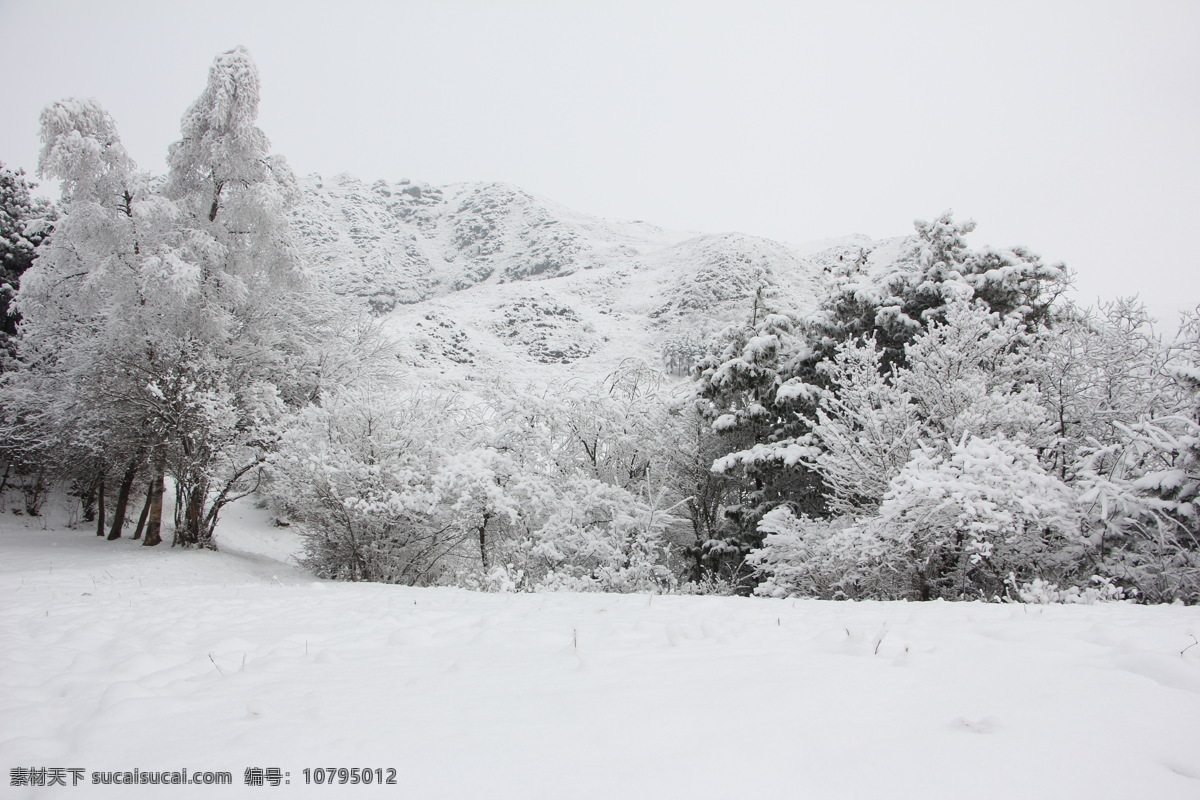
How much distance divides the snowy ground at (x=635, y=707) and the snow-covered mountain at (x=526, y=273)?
14.4m

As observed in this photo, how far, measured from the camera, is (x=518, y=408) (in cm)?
1521

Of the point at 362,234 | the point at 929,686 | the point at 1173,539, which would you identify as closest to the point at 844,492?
the point at 1173,539

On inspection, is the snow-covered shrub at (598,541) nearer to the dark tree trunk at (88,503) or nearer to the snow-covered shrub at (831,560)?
the snow-covered shrub at (831,560)

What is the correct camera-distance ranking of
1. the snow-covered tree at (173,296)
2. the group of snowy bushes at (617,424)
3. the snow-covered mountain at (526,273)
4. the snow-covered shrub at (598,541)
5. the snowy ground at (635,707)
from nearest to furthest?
1. the snowy ground at (635,707)
2. the group of snowy bushes at (617,424)
3. the snow-covered shrub at (598,541)
4. the snow-covered tree at (173,296)
5. the snow-covered mountain at (526,273)

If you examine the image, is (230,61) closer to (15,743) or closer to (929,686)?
(15,743)

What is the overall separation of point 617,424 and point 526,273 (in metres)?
87.4

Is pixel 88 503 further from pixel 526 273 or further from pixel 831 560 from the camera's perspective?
pixel 526 273

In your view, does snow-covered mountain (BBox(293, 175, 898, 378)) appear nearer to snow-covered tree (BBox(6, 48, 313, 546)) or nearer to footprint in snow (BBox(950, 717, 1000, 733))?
snow-covered tree (BBox(6, 48, 313, 546))

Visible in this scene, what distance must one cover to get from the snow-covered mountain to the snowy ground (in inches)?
567

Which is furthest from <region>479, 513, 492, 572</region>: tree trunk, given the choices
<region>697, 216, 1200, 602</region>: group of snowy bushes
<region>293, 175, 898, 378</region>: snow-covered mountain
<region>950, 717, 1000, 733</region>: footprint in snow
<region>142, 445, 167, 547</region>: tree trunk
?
<region>950, 717, 1000, 733</region>: footprint in snow

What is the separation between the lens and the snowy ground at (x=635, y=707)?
5.74ft

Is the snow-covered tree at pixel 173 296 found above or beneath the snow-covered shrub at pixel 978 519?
above

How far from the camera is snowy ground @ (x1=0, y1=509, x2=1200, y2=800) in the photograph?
68.9 inches

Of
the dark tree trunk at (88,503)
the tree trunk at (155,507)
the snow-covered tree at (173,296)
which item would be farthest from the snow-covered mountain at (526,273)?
the dark tree trunk at (88,503)
